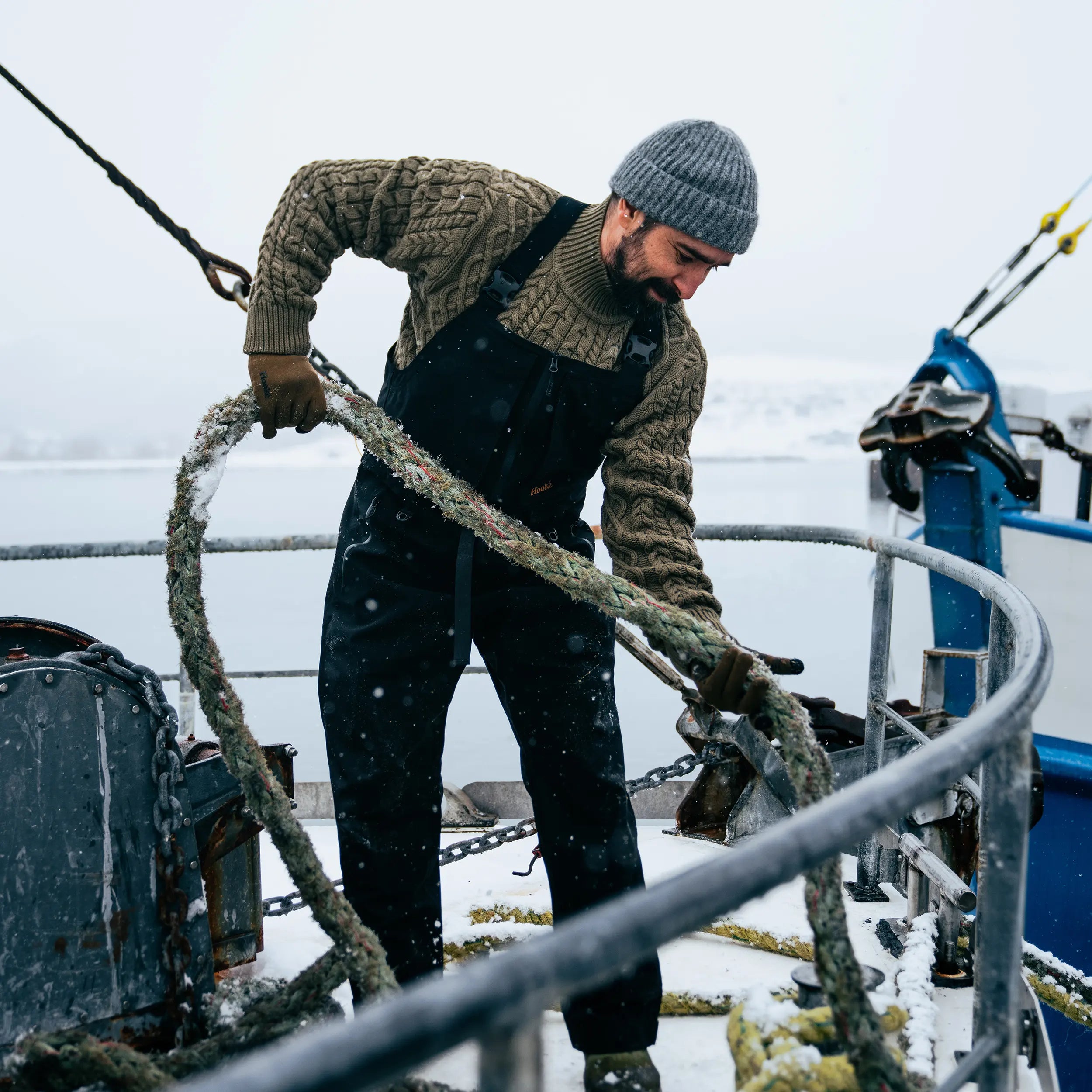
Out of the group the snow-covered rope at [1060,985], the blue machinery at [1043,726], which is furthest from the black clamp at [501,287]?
the blue machinery at [1043,726]

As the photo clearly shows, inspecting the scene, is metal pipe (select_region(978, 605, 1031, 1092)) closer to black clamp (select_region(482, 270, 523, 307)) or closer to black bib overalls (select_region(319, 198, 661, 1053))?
black bib overalls (select_region(319, 198, 661, 1053))

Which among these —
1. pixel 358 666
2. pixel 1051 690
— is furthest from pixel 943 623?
pixel 358 666

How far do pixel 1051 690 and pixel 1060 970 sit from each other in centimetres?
183

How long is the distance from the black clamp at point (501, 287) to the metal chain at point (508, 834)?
108 centimetres

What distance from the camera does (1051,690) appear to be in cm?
515

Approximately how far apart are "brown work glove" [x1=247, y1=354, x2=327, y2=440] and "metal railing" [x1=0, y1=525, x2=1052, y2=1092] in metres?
1.16

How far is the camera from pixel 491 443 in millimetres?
2113

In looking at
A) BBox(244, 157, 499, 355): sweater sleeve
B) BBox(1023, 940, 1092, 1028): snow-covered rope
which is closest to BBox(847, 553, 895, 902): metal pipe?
BBox(1023, 940, 1092, 1028): snow-covered rope

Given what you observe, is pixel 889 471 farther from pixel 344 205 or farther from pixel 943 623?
pixel 344 205

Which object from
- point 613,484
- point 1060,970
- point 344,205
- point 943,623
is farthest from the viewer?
point 943,623

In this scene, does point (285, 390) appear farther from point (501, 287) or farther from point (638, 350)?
point (638, 350)

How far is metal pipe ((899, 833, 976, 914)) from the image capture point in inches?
94.7

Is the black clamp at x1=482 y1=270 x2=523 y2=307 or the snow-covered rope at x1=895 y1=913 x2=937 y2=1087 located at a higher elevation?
the black clamp at x1=482 y1=270 x2=523 y2=307

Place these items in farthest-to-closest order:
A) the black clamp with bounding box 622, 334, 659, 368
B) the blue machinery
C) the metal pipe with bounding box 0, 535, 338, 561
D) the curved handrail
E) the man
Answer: the blue machinery < the metal pipe with bounding box 0, 535, 338, 561 < the black clamp with bounding box 622, 334, 659, 368 < the man < the curved handrail
